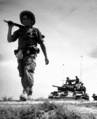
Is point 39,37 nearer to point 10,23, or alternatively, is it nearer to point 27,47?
point 27,47

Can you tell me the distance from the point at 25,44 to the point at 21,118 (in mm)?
2547

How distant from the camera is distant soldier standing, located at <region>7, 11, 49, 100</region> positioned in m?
5.10

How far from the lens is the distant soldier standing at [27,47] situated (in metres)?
5.10

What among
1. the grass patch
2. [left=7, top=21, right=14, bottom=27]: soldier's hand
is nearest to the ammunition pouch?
[left=7, top=21, right=14, bottom=27]: soldier's hand

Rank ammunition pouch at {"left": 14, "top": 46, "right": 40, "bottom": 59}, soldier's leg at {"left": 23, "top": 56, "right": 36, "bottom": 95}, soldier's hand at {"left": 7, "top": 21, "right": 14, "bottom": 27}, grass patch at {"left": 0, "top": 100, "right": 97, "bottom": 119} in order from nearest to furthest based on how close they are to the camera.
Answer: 1. grass patch at {"left": 0, "top": 100, "right": 97, "bottom": 119}
2. soldier's leg at {"left": 23, "top": 56, "right": 36, "bottom": 95}
3. ammunition pouch at {"left": 14, "top": 46, "right": 40, "bottom": 59}
4. soldier's hand at {"left": 7, "top": 21, "right": 14, "bottom": 27}

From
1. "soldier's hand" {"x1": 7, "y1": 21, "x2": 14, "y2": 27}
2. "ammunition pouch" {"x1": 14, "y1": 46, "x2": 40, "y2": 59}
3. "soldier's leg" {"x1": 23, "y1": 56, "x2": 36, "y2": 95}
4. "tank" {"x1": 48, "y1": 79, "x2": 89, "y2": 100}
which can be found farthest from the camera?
"tank" {"x1": 48, "y1": 79, "x2": 89, "y2": 100}

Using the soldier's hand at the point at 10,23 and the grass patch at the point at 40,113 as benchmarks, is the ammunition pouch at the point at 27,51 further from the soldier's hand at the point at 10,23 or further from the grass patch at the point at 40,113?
the grass patch at the point at 40,113

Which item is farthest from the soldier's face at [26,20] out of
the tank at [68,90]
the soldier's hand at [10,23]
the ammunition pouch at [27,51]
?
the tank at [68,90]

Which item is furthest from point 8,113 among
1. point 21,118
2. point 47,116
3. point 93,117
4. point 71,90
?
point 71,90

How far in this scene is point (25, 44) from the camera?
531 centimetres

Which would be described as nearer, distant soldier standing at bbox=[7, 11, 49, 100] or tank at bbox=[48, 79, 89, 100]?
distant soldier standing at bbox=[7, 11, 49, 100]

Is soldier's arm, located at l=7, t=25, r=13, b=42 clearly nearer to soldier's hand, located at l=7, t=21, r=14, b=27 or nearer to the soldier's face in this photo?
soldier's hand, located at l=7, t=21, r=14, b=27

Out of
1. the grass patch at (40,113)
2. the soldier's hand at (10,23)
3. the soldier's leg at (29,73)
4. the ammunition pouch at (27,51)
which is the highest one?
the soldier's hand at (10,23)

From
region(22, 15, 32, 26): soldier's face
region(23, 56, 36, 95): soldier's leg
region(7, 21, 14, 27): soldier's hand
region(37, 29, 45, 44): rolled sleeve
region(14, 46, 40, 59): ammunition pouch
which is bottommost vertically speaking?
region(23, 56, 36, 95): soldier's leg
